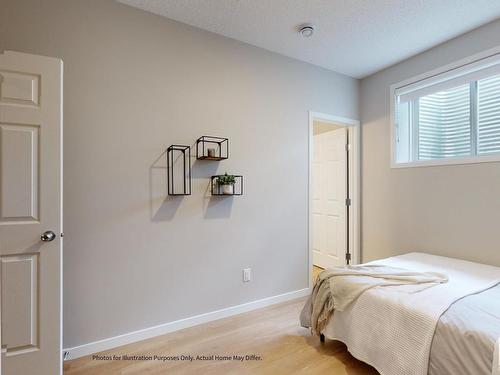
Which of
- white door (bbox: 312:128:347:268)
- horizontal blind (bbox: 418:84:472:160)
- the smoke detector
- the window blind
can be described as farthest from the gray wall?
horizontal blind (bbox: 418:84:472:160)

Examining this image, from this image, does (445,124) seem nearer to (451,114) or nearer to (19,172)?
(451,114)

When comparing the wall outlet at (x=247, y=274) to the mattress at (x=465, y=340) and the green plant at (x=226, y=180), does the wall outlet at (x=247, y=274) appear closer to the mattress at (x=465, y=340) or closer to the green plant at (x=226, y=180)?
the green plant at (x=226, y=180)

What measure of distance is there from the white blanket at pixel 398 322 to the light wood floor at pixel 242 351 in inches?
7.5

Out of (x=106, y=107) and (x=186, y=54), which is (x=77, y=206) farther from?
(x=186, y=54)

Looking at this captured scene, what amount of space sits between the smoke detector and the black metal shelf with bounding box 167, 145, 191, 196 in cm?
142

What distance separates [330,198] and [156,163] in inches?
98.3

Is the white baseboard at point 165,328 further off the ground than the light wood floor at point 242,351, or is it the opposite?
the white baseboard at point 165,328

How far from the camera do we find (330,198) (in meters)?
3.82

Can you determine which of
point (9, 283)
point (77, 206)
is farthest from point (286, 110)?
point (9, 283)

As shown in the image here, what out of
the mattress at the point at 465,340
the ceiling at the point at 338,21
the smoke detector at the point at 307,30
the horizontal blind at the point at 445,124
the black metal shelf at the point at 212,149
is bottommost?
the mattress at the point at 465,340

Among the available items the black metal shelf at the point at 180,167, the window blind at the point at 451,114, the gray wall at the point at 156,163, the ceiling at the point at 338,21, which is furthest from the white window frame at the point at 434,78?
the black metal shelf at the point at 180,167

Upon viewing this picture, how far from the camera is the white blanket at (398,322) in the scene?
1426mm

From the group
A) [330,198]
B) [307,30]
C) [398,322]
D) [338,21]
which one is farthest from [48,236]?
[330,198]

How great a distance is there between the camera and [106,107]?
2.04 m
